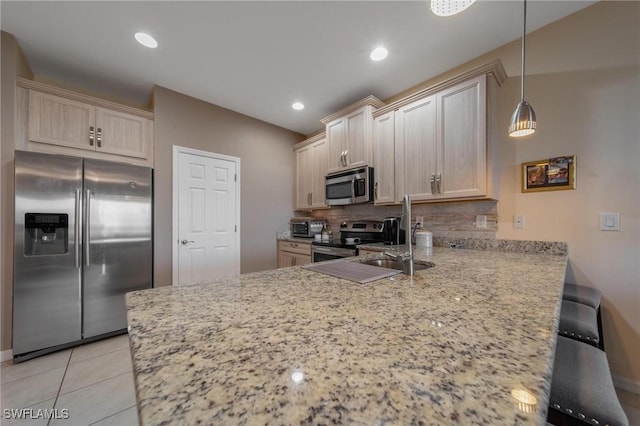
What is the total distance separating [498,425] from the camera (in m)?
0.30

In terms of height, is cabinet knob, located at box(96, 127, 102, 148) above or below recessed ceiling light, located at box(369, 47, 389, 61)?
below

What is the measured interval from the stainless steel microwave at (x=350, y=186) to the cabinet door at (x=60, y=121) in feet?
8.42

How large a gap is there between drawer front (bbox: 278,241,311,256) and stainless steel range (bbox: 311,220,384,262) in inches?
5.0

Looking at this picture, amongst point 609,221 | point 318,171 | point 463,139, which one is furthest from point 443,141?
point 318,171

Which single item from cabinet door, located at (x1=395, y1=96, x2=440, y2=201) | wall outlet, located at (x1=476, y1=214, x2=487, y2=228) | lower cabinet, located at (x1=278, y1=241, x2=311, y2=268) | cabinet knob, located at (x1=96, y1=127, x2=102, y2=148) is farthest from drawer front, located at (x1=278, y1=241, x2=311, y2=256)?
cabinet knob, located at (x1=96, y1=127, x2=102, y2=148)

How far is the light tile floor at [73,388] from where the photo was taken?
4.63 ft

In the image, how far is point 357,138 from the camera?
9.49 feet

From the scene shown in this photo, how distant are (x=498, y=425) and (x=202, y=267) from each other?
3.19 m

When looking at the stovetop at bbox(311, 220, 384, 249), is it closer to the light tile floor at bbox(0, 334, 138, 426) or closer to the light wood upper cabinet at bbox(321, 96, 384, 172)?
the light wood upper cabinet at bbox(321, 96, 384, 172)

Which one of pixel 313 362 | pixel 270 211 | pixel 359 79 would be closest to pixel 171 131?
pixel 270 211

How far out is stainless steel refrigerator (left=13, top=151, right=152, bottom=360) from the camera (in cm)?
196

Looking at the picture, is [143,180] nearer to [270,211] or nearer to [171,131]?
[171,131]

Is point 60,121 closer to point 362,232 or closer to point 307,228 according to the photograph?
point 307,228

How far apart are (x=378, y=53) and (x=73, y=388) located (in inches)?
138
